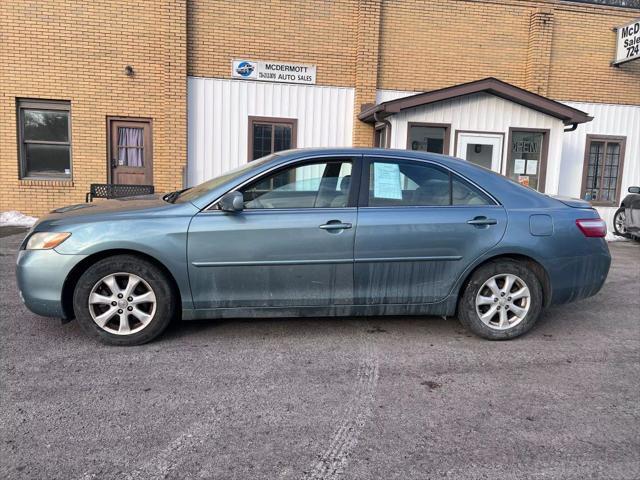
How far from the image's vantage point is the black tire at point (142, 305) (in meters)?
4.03

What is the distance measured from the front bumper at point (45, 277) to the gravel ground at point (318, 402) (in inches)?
14.7

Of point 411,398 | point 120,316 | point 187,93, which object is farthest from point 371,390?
point 187,93

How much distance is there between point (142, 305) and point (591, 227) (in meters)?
3.96

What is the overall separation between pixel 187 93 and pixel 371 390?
917 cm

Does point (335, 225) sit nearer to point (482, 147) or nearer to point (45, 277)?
point (45, 277)

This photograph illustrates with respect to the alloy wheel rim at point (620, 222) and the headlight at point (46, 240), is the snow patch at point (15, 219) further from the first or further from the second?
the alloy wheel rim at point (620, 222)

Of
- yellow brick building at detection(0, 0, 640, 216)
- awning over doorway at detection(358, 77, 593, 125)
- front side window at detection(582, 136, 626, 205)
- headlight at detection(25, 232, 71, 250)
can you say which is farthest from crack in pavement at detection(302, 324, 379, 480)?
front side window at detection(582, 136, 626, 205)

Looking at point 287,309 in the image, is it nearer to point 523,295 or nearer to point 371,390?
point 371,390

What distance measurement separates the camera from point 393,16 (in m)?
11.7

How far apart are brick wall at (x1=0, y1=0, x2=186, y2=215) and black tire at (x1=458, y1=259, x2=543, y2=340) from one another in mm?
8123

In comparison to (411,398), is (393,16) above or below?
above

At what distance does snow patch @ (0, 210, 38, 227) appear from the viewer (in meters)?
10.7

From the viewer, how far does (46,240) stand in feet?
13.2

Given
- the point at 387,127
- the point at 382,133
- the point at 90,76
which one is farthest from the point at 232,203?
the point at 90,76
